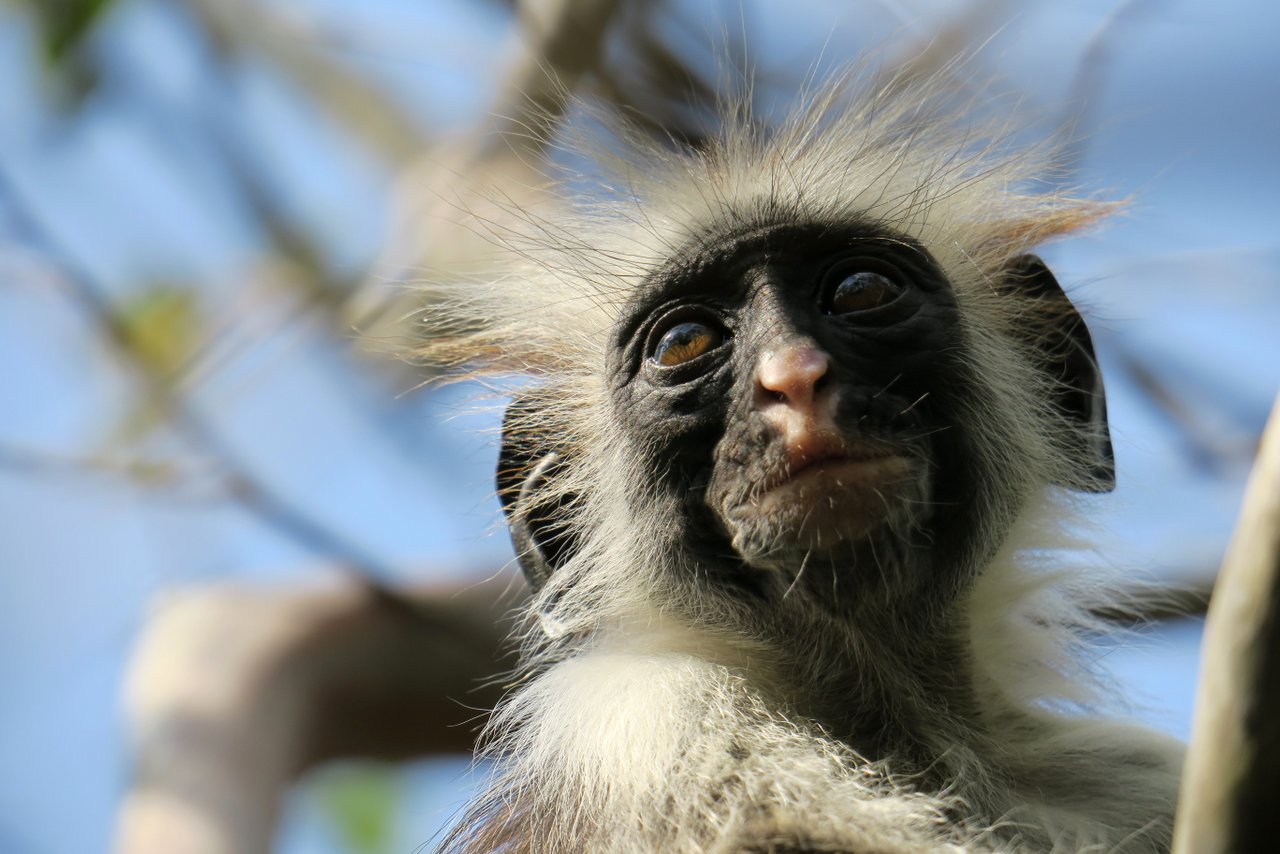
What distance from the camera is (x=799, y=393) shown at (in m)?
2.72

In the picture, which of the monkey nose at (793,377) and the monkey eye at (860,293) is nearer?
the monkey nose at (793,377)

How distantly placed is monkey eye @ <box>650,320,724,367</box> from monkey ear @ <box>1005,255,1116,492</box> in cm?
105

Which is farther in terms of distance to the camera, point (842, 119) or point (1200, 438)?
point (1200, 438)

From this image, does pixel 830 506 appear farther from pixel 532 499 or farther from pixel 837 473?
pixel 532 499

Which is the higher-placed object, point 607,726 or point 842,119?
point 842,119

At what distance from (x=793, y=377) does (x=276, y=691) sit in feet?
12.4

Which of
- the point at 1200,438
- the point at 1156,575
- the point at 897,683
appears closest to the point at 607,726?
the point at 897,683

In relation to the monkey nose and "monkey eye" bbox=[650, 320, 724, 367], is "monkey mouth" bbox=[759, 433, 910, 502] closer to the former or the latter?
the monkey nose

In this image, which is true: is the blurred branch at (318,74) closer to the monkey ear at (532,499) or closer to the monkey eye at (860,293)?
the monkey ear at (532,499)

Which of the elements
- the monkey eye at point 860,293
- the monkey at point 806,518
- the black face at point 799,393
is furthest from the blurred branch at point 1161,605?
the monkey eye at point 860,293

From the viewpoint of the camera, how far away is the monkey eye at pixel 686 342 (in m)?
3.14

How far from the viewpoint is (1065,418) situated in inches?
142

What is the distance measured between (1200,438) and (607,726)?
3924 mm

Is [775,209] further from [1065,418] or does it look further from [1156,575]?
[1156,575]
